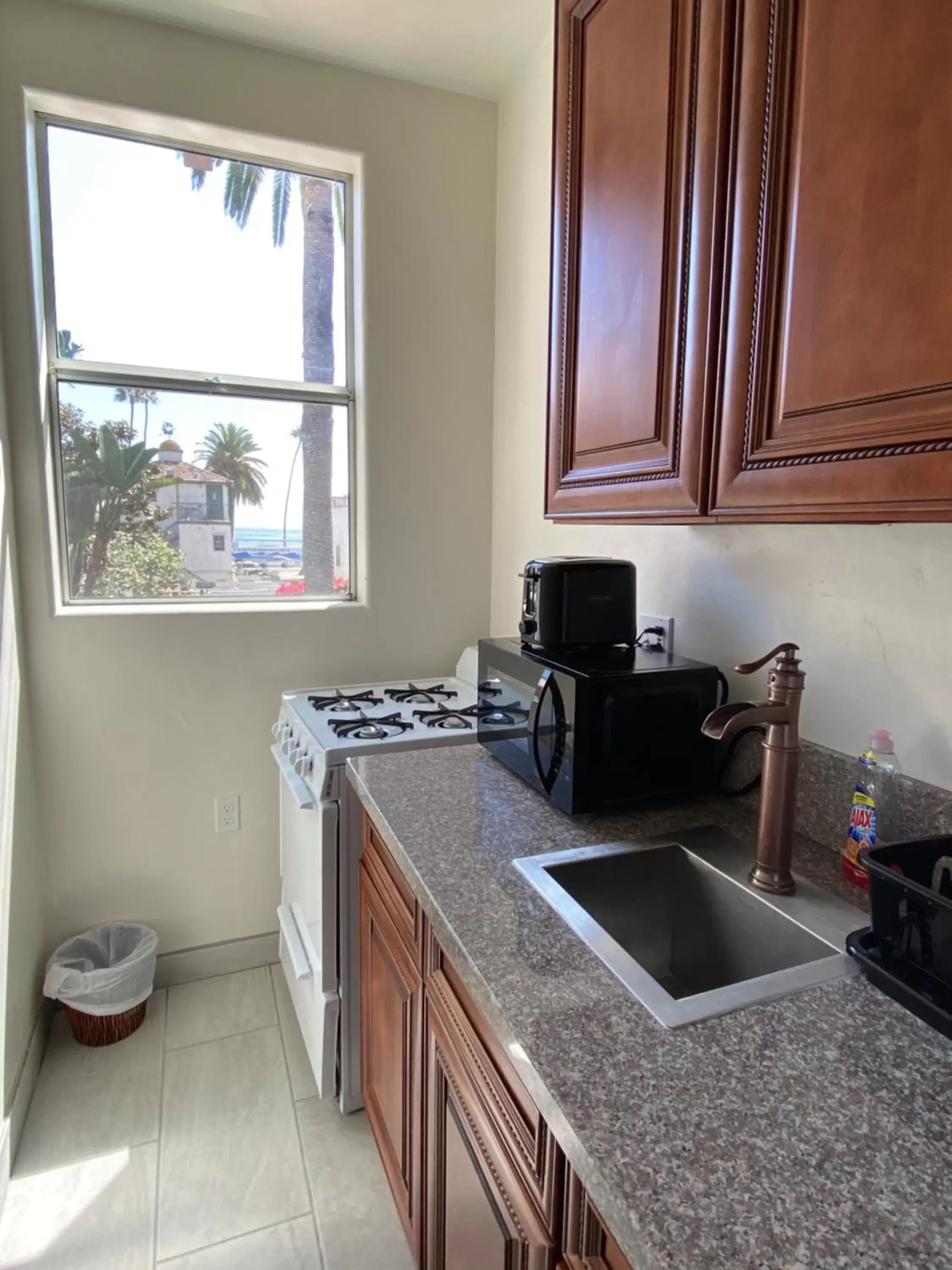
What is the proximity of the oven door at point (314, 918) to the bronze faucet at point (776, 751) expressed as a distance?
3.18ft

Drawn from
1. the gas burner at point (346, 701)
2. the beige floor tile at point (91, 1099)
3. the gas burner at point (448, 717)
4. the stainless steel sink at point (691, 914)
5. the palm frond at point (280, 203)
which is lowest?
the beige floor tile at point (91, 1099)

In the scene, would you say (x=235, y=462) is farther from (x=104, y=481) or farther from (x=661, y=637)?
(x=661, y=637)

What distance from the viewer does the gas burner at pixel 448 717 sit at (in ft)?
6.04

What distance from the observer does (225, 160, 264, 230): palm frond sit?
2.10m

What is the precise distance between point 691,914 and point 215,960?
175 cm

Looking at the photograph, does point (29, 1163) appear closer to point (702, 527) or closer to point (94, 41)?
point (702, 527)

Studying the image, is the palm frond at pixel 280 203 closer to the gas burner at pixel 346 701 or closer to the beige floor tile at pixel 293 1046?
the gas burner at pixel 346 701

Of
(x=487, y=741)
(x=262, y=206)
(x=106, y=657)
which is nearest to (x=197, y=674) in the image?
(x=106, y=657)

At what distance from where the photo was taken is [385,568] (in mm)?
2314

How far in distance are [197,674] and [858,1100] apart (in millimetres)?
1944

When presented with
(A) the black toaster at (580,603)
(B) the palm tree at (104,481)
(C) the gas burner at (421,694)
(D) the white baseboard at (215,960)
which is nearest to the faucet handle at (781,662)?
(A) the black toaster at (580,603)

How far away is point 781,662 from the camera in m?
0.98

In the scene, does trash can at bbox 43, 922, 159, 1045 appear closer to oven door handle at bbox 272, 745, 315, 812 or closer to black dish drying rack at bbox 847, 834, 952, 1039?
oven door handle at bbox 272, 745, 315, 812

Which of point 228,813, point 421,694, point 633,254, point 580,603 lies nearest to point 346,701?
point 421,694
